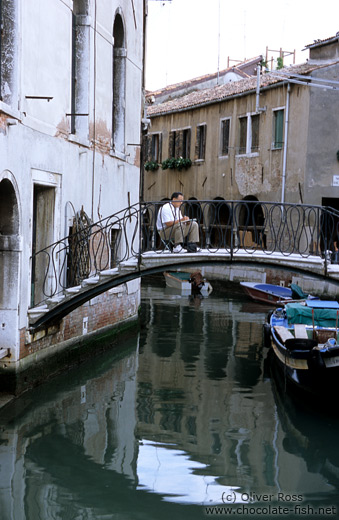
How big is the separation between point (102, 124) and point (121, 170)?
4.43ft

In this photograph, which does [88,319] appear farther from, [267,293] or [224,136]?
[224,136]

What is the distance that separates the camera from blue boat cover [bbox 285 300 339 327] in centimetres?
1090

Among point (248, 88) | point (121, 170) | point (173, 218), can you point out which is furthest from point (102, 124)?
point (248, 88)

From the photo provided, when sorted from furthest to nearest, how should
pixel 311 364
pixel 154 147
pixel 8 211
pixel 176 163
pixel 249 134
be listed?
pixel 154 147, pixel 176 163, pixel 249 134, pixel 311 364, pixel 8 211

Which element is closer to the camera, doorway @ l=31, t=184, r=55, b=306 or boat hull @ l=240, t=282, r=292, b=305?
doorway @ l=31, t=184, r=55, b=306

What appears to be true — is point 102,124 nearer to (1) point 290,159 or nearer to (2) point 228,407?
(2) point 228,407

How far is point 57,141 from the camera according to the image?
9.35m

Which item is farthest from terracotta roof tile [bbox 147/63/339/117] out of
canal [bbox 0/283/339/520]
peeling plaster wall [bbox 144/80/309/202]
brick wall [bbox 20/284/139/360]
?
canal [bbox 0/283/339/520]

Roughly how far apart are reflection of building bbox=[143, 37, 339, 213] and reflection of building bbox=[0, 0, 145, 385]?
6.08 m

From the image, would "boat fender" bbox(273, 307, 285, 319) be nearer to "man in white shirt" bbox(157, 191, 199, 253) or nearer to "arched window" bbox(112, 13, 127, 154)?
"man in white shirt" bbox(157, 191, 199, 253)

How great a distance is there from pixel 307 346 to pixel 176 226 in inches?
79.8

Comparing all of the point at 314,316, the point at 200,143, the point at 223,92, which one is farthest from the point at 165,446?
the point at 200,143

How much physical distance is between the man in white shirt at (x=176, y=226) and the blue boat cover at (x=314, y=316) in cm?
241

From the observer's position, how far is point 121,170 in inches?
489
